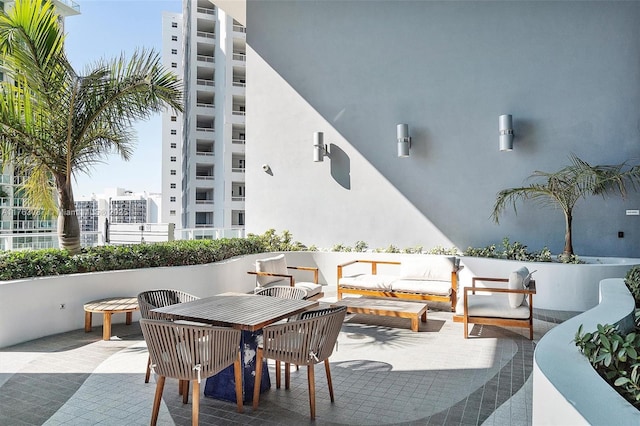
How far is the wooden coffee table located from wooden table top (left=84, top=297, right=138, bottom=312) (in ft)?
8.69

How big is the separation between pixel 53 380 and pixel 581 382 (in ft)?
13.9

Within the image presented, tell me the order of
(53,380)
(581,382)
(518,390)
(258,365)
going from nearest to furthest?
(581,382), (258,365), (518,390), (53,380)

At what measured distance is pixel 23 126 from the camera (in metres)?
5.68

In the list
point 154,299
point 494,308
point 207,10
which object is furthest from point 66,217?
point 207,10

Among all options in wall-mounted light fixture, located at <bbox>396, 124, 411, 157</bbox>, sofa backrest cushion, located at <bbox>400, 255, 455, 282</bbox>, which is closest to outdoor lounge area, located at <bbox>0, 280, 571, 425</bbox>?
sofa backrest cushion, located at <bbox>400, 255, 455, 282</bbox>

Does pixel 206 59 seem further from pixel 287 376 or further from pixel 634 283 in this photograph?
pixel 634 283

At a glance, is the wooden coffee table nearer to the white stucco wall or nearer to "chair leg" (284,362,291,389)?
"chair leg" (284,362,291,389)

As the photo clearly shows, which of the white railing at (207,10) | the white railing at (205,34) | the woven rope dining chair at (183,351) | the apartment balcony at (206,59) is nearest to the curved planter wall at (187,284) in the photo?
the woven rope dining chair at (183,351)

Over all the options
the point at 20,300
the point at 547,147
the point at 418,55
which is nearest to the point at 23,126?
the point at 20,300

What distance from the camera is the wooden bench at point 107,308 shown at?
5370 mm

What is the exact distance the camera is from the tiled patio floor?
11.2 feet

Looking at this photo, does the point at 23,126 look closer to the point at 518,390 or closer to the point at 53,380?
the point at 53,380

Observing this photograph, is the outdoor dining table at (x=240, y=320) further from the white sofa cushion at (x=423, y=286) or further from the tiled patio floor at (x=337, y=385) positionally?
the white sofa cushion at (x=423, y=286)

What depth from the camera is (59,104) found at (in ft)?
19.5
